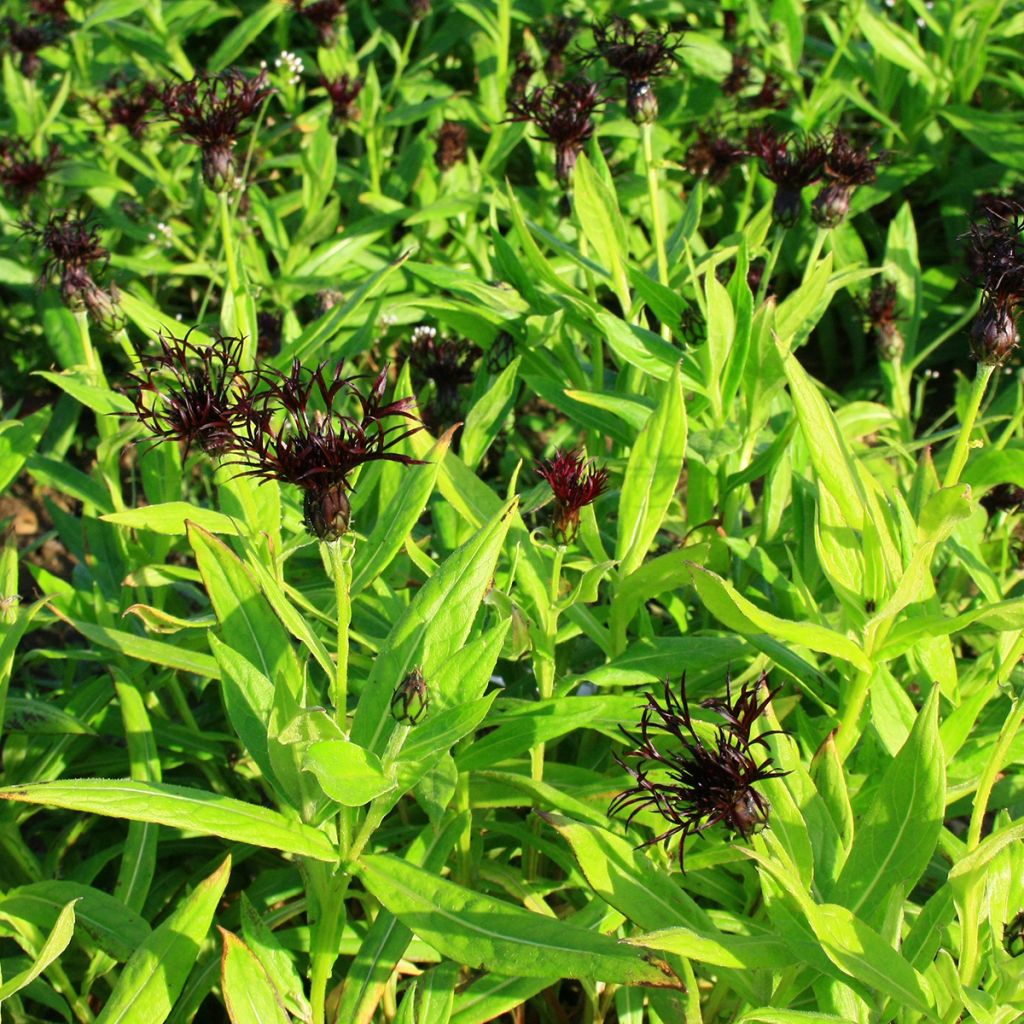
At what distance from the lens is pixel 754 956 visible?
69.6 inches

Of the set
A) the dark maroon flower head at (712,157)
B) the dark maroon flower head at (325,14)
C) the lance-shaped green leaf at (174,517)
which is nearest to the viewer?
the lance-shaped green leaf at (174,517)

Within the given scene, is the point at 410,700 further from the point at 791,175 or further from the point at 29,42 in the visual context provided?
the point at 29,42

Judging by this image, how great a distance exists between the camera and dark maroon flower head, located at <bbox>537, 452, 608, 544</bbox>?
2137 millimetres

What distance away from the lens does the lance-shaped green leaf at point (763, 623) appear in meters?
1.88

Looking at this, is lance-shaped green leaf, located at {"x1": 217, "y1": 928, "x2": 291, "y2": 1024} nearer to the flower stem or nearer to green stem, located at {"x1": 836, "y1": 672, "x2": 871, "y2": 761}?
green stem, located at {"x1": 836, "y1": 672, "x2": 871, "y2": 761}

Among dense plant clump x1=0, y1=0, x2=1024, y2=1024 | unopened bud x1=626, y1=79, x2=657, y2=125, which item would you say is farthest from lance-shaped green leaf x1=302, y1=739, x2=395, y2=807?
unopened bud x1=626, y1=79, x2=657, y2=125

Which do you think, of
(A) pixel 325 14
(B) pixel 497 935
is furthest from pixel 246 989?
(A) pixel 325 14

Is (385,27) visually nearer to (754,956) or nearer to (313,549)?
(313,549)

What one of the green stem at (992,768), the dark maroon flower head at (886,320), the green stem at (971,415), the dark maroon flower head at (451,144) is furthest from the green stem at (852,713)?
the dark maroon flower head at (451,144)

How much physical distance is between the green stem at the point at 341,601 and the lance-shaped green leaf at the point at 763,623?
0.56 meters

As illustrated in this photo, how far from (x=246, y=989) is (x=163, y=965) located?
0.14 meters

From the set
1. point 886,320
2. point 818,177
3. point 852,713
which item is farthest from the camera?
point 886,320

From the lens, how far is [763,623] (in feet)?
6.19

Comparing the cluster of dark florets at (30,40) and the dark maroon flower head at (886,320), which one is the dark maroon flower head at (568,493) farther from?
the cluster of dark florets at (30,40)
